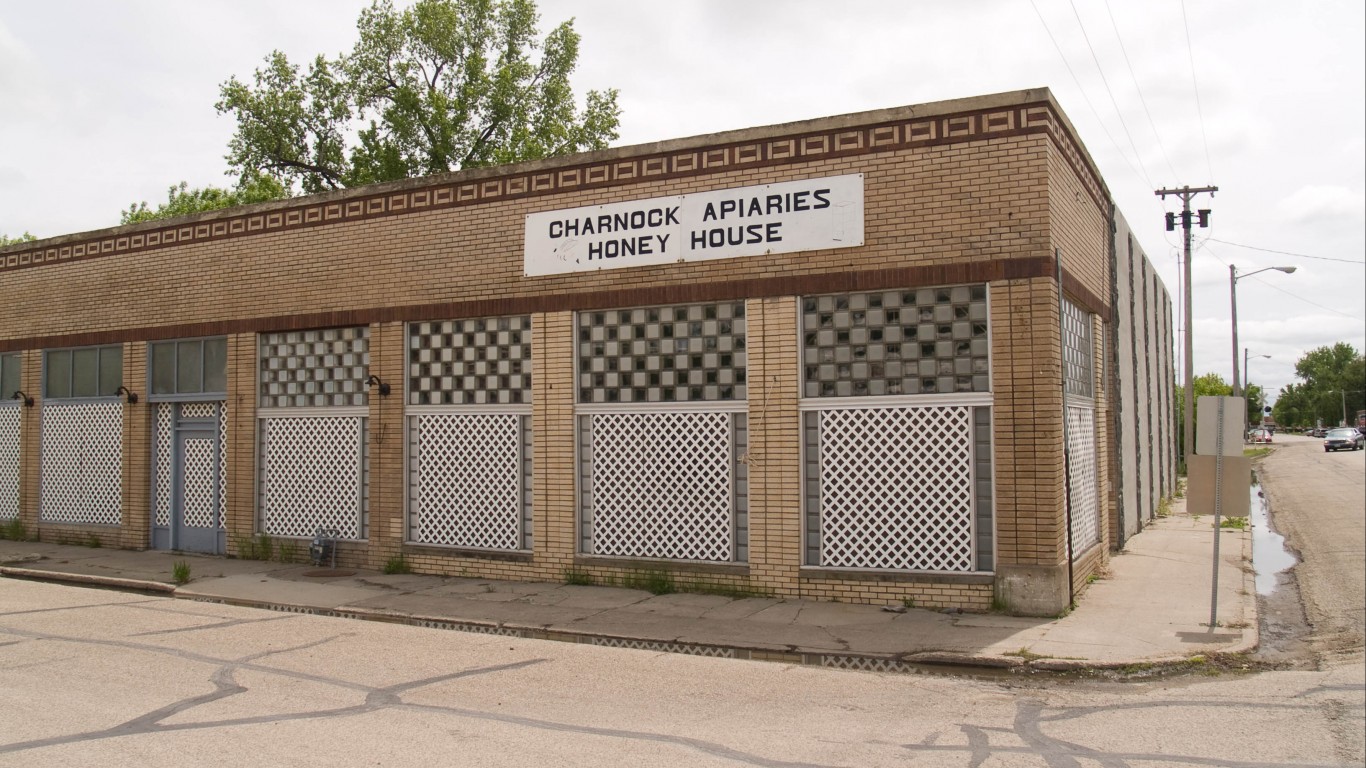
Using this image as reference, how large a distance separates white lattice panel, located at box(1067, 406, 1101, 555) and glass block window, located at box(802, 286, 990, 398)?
1.82 meters

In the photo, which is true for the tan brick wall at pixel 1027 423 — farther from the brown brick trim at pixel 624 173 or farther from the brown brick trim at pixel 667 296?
the brown brick trim at pixel 624 173

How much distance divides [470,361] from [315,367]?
2.84 meters

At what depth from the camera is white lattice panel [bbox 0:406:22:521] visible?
18.2 meters

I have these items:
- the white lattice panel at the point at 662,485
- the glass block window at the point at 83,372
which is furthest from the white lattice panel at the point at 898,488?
the glass block window at the point at 83,372

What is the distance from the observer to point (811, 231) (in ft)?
37.5

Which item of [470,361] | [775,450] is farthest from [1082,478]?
[470,361]

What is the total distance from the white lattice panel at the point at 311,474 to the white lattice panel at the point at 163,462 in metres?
2.13

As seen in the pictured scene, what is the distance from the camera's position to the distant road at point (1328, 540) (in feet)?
31.8

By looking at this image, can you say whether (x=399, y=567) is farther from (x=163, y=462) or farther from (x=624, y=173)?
(x=624, y=173)

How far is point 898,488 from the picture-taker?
11.0 m

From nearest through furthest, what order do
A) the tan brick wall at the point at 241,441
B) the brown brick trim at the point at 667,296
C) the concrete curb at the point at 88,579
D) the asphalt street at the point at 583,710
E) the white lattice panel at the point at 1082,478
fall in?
the asphalt street at the point at 583,710 < the brown brick trim at the point at 667,296 < the white lattice panel at the point at 1082,478 < the concrete curb at the point at 88,579 < the tan brick wall at the point at 241,441

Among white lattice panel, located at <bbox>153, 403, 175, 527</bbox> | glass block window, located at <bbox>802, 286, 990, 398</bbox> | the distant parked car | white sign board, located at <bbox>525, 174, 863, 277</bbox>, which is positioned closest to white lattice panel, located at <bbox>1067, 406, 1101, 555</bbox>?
glass block window, located at <bbox>802, 286, 990, 398</bbox>

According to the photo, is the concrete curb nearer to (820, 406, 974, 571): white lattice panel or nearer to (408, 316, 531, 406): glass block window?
(408, 316, 531, 406): glass block window

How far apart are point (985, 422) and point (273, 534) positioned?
10.5 metres
